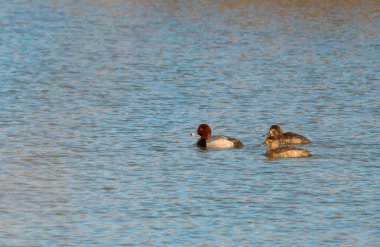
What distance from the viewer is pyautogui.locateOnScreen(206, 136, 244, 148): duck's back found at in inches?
981

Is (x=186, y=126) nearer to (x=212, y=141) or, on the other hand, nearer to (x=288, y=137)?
(x=212, y=141)

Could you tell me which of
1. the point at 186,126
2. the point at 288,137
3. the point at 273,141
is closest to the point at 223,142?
the point at 273,141

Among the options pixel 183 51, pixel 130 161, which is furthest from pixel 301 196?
pixel 183 51

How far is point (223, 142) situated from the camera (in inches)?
985

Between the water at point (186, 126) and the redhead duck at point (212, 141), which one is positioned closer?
the water at point (186, 126)

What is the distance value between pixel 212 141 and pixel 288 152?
5.77ft

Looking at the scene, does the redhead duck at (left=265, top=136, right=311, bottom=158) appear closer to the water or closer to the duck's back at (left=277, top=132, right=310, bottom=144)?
the water

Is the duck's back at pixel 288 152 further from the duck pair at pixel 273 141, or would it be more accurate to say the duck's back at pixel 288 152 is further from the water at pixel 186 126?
the water at pixel 186 126

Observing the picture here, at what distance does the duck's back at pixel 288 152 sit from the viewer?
2416 cm

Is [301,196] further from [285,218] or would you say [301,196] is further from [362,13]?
[362,13]

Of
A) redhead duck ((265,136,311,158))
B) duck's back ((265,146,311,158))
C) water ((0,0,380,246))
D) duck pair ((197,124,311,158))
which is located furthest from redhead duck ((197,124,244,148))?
duck's back ((265,146,311,158))

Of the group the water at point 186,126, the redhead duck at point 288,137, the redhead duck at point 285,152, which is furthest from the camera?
the redhead duck at point 288,137

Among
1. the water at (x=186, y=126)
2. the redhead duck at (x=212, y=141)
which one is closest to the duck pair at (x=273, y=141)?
the redhead duck at (x=212, y=141)

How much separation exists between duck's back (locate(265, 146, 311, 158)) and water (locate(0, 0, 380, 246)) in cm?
22
